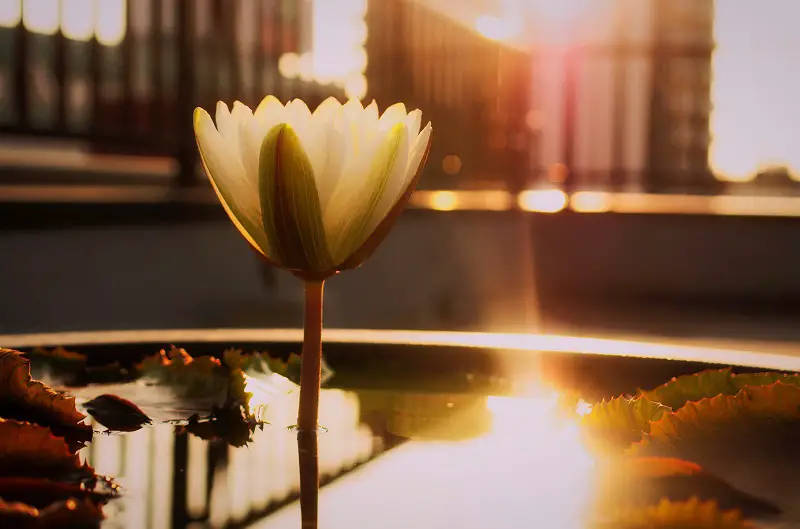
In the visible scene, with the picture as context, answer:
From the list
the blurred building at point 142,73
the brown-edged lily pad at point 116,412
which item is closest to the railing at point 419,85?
the blurred building at point 142,73

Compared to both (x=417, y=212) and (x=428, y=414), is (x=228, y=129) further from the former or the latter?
(x=417, y=212)

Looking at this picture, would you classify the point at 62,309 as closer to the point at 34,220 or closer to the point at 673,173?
the point at 34,220

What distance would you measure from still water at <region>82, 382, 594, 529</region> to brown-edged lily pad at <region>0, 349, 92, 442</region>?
0.03 metres

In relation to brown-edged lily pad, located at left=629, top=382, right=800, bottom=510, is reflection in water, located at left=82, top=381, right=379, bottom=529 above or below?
below

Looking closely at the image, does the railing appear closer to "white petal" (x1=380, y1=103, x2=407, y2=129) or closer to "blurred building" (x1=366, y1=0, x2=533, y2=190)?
"blurred building" (x1=366, y1=0, x2=533, y2=190)

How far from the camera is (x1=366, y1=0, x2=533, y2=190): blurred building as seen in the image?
7.25 meters

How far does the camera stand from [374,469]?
630mm

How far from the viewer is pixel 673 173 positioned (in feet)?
24.5

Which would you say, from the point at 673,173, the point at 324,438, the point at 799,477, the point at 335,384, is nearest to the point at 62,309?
the point at 335,384

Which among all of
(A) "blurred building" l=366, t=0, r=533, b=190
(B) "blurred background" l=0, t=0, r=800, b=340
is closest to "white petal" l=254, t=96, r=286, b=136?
(B) "blurred background" l=0, t=0, r=800, b=340

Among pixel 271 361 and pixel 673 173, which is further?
pixel 673 173

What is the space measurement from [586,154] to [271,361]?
662cm

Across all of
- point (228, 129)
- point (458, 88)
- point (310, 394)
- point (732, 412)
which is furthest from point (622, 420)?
point (458, 88)

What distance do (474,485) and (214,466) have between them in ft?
0.53
